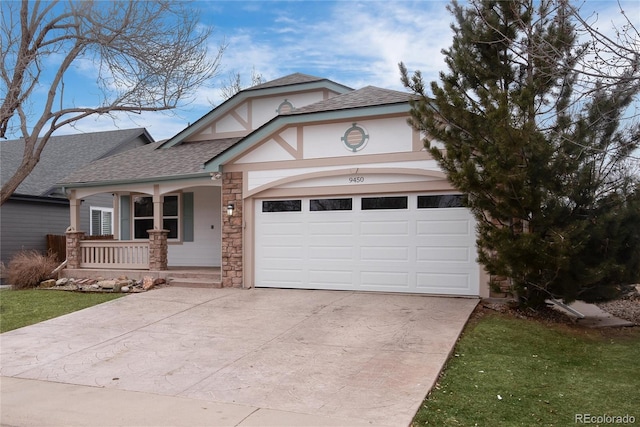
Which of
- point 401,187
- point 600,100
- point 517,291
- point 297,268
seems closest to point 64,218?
point 297,268

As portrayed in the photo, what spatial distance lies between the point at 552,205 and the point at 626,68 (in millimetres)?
3421

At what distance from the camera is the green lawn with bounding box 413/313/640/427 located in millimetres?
4926

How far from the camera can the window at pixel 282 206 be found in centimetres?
1192

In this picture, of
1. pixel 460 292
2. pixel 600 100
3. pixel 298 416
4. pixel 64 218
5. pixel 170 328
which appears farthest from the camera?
pixel 64 218

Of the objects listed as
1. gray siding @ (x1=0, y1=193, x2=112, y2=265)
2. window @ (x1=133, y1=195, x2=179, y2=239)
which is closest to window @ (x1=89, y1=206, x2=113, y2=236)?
gray siding @ (x1=0, y1=193, x2=112, y2=265)

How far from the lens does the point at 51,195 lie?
1916 cm

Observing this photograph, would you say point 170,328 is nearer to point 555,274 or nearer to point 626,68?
point 555,274

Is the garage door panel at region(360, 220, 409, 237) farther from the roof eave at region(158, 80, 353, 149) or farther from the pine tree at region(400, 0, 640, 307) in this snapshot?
the roof eave at region(158, 80, 353, 149)

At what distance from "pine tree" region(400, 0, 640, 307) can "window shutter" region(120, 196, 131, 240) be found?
36.3 ft

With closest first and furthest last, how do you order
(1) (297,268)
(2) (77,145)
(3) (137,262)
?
(1) (297,268), (3) (137,262), (2) (77,145)

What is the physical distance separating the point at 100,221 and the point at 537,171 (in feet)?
60.2

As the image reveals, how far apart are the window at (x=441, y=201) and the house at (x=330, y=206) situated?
2 centimetres

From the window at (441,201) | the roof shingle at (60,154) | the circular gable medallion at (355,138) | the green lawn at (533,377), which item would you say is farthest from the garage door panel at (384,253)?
the roof shingle at (60,154)

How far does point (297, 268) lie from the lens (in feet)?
38.7
